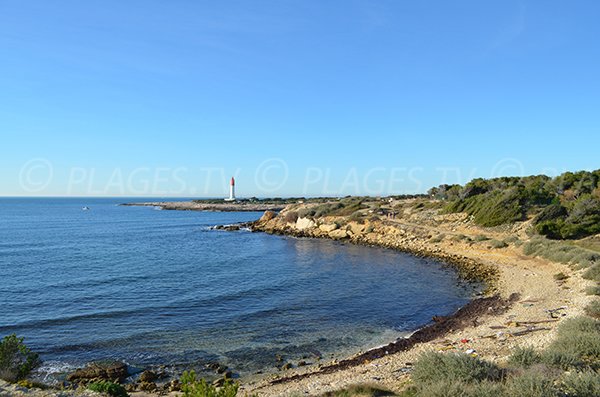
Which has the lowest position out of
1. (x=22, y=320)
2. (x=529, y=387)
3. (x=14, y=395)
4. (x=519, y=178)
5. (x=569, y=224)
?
(x=22, y=320)

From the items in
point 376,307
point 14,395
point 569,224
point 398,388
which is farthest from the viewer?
point 569,224

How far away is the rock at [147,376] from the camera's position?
13.9 metres

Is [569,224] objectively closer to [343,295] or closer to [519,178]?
[343,295]

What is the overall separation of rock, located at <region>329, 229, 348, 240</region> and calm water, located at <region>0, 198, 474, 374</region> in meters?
13.0

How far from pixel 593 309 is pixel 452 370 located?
10.9m

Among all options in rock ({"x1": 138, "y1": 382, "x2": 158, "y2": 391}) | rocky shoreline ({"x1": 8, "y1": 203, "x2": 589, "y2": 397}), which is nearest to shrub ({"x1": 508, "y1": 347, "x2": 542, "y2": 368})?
rocky shoreline ({"x1": 8, "y1": 203, "x2": 589, "y2": 397})

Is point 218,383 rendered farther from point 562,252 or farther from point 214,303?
point 562,252

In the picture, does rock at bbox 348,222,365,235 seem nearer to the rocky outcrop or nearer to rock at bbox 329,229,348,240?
the rocky outcrop

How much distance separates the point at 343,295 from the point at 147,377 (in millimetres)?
14545

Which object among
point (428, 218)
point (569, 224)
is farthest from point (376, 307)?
point (428, 218)

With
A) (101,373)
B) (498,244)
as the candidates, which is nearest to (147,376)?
(101,373)

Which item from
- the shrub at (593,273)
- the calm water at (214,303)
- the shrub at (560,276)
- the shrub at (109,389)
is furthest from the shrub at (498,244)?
the shrub at (109,389)

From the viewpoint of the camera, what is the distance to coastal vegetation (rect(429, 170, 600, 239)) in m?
36.7

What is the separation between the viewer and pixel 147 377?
13977 millimetres
